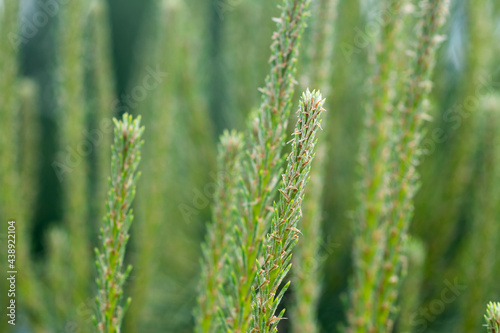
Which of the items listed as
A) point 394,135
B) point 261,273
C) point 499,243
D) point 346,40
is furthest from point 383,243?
point 346,40

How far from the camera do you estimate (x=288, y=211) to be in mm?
435

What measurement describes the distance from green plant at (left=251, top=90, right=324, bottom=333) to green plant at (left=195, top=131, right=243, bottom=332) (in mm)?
133

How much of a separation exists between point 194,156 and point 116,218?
86 centimetres

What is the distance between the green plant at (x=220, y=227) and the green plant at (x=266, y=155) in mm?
Result: 58

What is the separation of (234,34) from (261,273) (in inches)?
36.6

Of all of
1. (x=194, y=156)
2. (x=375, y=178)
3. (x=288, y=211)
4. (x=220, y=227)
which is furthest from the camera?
(x=194, y=156)

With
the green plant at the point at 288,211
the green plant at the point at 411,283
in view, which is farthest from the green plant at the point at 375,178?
the green plant at the point at 288,211

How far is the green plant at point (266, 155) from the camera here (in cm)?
50

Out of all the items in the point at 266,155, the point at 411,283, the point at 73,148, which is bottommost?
the point at 411,283

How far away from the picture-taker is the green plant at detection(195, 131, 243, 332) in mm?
568

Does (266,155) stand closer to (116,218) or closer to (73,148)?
(116,218)

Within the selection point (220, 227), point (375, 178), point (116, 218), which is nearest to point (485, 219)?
point (375, 178)

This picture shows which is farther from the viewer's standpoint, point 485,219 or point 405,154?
point 485,219

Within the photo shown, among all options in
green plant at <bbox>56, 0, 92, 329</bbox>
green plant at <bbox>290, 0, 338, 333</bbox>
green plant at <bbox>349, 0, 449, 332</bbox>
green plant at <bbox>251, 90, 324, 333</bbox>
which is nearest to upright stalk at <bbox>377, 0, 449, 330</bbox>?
green plant at <bbox>349, 0, 449, 332</bbox>
